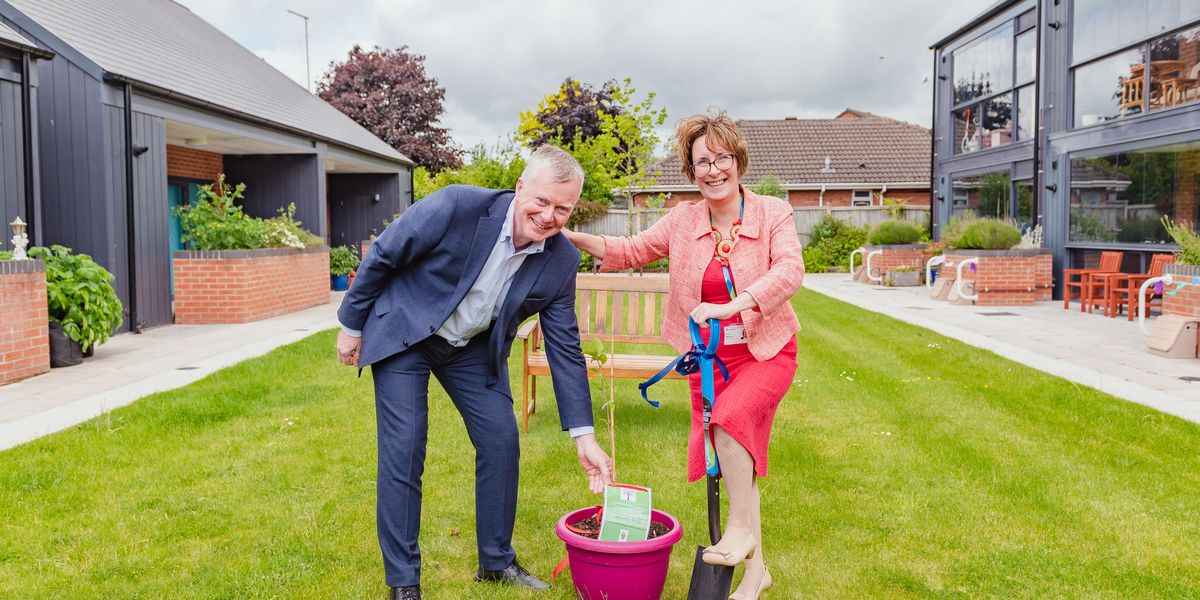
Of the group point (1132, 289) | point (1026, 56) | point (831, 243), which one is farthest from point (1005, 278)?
point (831, 243)

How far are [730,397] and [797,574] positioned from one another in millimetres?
915

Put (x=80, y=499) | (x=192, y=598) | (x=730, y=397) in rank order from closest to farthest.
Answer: (x=730, y=397) → (x=192, y=598) → (x=80, y=499)

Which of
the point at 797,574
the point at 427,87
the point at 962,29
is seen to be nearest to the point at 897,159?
the point at 962,29

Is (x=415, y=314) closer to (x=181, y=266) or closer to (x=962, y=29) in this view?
(x=181, y=266)

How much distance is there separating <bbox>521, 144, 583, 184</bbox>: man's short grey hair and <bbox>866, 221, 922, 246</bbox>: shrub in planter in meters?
17.4

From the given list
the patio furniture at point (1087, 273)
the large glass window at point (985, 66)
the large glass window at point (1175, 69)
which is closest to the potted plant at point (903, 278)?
the large glass window at point (985, 66)

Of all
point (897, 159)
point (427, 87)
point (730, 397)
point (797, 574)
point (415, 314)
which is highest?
point (427, 87)

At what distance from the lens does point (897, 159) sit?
30547 millimetres

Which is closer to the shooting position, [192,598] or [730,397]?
[730,397]

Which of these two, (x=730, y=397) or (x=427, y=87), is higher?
(x=427, y=87)

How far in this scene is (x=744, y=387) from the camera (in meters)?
2.91

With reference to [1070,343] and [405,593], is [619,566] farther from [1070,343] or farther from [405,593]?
[1070,343]

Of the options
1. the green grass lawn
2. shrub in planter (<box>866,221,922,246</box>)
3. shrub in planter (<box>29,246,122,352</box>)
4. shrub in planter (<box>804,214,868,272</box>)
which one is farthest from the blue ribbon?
shrub in planter (<box>804,214,868,272</box>)

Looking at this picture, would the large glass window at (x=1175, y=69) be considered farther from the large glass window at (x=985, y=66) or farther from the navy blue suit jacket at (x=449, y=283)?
the navy blue suit jacket at (x=449, y=283)
